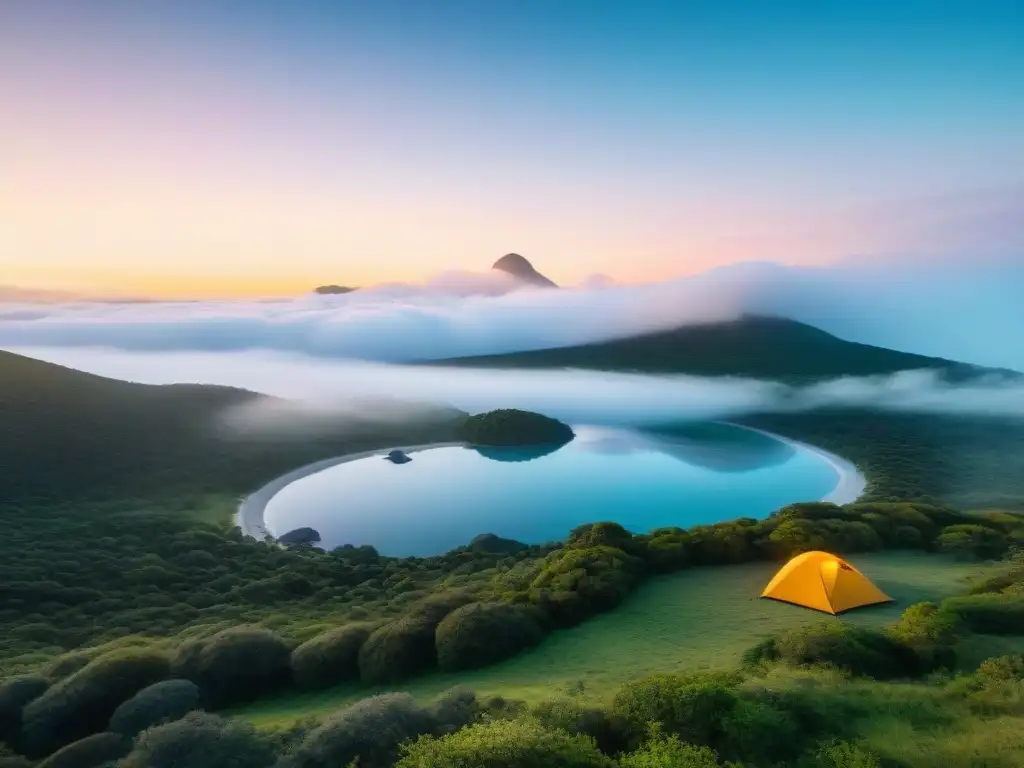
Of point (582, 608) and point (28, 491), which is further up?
point (582, 608)

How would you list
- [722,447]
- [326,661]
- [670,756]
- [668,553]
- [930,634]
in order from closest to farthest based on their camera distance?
1. [670,756]
2. [930,634]
3. [326,661]
4. [668,553]
5. [722,447]

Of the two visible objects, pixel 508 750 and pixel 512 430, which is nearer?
pixel 508 750

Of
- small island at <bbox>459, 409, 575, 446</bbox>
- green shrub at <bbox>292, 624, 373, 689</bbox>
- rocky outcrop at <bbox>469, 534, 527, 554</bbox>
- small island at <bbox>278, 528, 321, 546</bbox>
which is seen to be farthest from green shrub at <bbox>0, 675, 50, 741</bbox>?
small island at <bbox>459, 409, 575, 446</bbox>

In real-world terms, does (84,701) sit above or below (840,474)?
above

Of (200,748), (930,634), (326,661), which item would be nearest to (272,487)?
(326,661)

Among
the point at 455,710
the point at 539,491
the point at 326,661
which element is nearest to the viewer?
the point at 455,710

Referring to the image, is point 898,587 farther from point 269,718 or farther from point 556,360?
point 556,360

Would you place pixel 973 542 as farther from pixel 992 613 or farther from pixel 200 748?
pixel 200 748

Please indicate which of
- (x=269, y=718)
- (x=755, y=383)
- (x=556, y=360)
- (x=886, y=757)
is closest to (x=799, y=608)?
(x=886, y=757)
